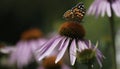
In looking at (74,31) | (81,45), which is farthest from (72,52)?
(74,31)

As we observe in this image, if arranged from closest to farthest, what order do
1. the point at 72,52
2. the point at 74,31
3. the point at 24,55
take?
1. the point at 72,52
2. the point at 74,31
3. the point at 24,55

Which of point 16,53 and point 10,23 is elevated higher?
point 10,23

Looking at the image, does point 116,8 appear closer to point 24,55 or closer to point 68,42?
point 68,42

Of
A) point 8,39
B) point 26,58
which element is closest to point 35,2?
point 8,39

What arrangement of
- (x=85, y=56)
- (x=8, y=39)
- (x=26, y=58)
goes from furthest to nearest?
(x=8, y=39), (x=26, y=58), (x=85, y=56)

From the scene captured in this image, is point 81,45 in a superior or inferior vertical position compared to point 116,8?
inferior

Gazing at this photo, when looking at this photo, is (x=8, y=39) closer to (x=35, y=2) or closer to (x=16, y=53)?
(x=35, y=2)

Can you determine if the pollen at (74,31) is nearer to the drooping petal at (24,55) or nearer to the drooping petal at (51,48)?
the drooping petal at (51,48)

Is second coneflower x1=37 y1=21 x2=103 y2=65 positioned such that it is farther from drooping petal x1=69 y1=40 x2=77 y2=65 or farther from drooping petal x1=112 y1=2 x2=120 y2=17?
drooping petal x1=112 y1=2 x2=120 y2=17

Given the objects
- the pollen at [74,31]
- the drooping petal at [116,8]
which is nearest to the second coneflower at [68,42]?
the pollen at [74,31]
